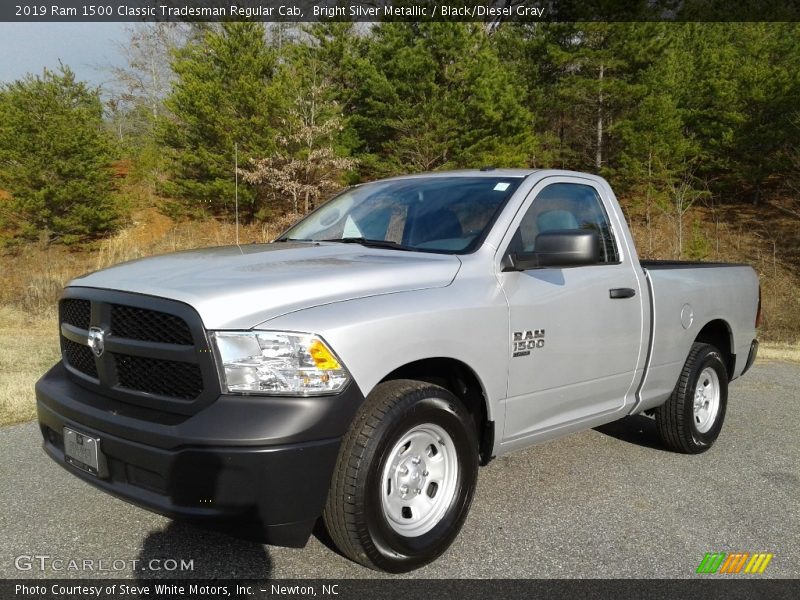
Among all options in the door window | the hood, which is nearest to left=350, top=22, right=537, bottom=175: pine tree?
the door window

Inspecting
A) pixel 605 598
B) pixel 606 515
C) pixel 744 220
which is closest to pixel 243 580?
pixel 605 598

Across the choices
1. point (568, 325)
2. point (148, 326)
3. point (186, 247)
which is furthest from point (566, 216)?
point (186, 247)

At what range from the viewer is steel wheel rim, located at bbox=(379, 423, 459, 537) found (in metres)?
3.06

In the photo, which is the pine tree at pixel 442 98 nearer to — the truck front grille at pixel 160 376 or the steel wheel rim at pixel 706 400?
the steel wheel rim at pixel 706 400

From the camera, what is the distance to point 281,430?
2564 millimetres

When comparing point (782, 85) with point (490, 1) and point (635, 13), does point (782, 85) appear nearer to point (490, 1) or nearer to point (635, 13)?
point (635, 13)

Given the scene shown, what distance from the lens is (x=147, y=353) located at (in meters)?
2.78

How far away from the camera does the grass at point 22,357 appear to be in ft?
19.3

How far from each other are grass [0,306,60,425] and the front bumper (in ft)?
11.7

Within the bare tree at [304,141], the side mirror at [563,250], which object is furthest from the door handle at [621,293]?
the bare tree at [304,141]

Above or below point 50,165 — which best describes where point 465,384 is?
below

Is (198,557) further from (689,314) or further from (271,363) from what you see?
(689,314)

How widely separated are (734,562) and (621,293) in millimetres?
1617

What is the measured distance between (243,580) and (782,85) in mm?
36821
